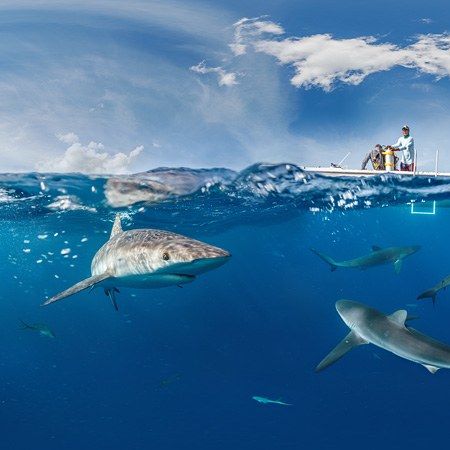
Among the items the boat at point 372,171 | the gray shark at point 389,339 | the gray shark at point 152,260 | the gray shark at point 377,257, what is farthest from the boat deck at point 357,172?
the gray shark at point 389,339

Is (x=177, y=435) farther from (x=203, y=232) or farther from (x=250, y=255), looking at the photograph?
(x=250, y=255)

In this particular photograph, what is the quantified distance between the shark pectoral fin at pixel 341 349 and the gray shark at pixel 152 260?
184 centimetres

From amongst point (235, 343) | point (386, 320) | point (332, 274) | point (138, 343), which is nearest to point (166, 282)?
point (386, 320)

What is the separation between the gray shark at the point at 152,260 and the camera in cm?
561

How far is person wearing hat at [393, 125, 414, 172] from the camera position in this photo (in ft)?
53.9

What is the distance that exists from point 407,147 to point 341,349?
44.0 feet

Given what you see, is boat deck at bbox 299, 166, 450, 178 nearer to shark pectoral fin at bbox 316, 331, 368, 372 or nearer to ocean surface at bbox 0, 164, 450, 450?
ocean surface at bbox 0, 164, 450, 450

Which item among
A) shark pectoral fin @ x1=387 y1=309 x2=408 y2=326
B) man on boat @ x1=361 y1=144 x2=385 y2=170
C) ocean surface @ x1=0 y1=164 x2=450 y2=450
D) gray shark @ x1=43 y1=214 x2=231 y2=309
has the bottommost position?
ocean surface @ x1=0 y1=164 x2=450 y2=450

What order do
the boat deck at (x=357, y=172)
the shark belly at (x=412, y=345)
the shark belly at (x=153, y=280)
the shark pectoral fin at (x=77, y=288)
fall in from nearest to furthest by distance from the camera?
the shark belly at (x=412, y=345) → the shark belly at (x=153, y=280) → the shark pectoral fin at (x=77, y=288) → the boat deck at (x=357, y=172)

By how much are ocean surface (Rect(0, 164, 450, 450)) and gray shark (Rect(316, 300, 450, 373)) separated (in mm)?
6600

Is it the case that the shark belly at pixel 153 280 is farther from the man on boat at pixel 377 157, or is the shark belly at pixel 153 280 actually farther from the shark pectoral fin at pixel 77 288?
the man on boat at pixel 377 157

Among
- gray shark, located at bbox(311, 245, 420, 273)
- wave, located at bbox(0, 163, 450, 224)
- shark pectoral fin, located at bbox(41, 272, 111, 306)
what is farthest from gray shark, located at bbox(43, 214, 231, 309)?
wave, located at bbox(0, 163, 450, 224)

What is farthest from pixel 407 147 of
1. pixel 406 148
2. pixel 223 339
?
pixel 223 339

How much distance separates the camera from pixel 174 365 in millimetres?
53188
